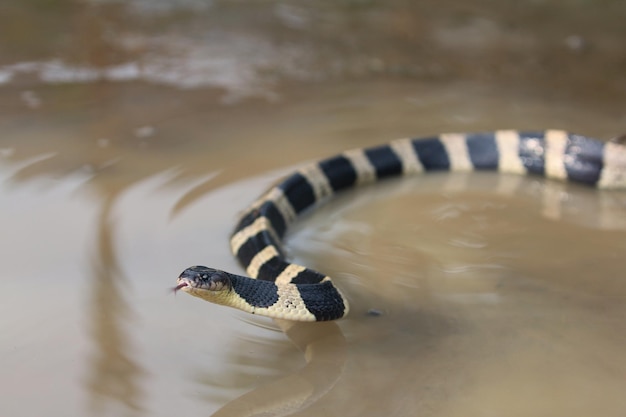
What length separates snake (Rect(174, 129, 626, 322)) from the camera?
532 centimetres

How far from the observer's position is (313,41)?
29.9 ft

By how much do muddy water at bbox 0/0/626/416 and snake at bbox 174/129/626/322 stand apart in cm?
18

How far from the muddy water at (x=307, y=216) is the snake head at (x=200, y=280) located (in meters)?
0.36

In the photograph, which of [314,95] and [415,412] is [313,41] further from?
[415,412]

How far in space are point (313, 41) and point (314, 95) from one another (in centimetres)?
103

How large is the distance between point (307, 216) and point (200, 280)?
2.21 m

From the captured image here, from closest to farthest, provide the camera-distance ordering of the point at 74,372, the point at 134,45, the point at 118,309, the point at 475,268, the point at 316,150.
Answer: the point at 74,372 < the point at 118,309 < the point at 475,268 < the point at 316,150 < the point at 134,45

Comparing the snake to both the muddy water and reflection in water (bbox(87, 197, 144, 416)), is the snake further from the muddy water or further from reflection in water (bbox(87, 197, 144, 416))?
reflection in water (bbox(87, 197, 144, 416))

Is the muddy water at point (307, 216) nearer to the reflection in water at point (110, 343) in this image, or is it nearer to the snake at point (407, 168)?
the reflection in water at point (110, 343)

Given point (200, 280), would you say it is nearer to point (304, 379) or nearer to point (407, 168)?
point (304, 379)

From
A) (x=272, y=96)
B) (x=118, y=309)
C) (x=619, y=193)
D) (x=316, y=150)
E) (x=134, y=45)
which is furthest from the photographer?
(x=134, y=45)

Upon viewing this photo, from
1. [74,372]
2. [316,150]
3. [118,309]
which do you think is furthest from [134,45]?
[74,372]

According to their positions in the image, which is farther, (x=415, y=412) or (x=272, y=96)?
(x=272, y=96)

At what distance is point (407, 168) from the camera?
23.0 feet
